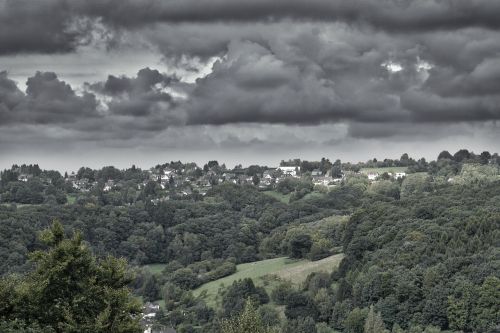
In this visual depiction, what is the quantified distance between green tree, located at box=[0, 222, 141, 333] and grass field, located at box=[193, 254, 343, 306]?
94.4 meters

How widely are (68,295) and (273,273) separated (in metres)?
104

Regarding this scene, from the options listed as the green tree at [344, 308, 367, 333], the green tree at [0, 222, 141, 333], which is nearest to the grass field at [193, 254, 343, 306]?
the green tree at [344, 308, 367, 333]

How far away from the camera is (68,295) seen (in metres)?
34.6

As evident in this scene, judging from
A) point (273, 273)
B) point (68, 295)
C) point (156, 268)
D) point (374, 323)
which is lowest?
point (156, 268)

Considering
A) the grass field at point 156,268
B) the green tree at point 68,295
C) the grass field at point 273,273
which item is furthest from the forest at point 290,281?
the grass field at point 273,273

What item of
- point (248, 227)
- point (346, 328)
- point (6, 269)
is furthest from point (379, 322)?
point (248, 227)

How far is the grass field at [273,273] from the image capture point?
433 feet

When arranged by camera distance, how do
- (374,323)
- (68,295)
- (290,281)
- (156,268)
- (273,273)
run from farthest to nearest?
(156,268), (273,273), (290,281), (374,323), (68,295)

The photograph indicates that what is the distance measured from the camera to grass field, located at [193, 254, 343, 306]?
433 ft

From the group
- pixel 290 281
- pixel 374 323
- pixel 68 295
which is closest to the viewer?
pixel 68 295

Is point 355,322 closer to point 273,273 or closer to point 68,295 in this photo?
point 273,273

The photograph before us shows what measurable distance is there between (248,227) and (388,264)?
78.3m

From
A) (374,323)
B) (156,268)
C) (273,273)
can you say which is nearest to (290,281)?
(273,273)

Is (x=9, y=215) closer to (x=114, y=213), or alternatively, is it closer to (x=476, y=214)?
(x=114, y=213)
